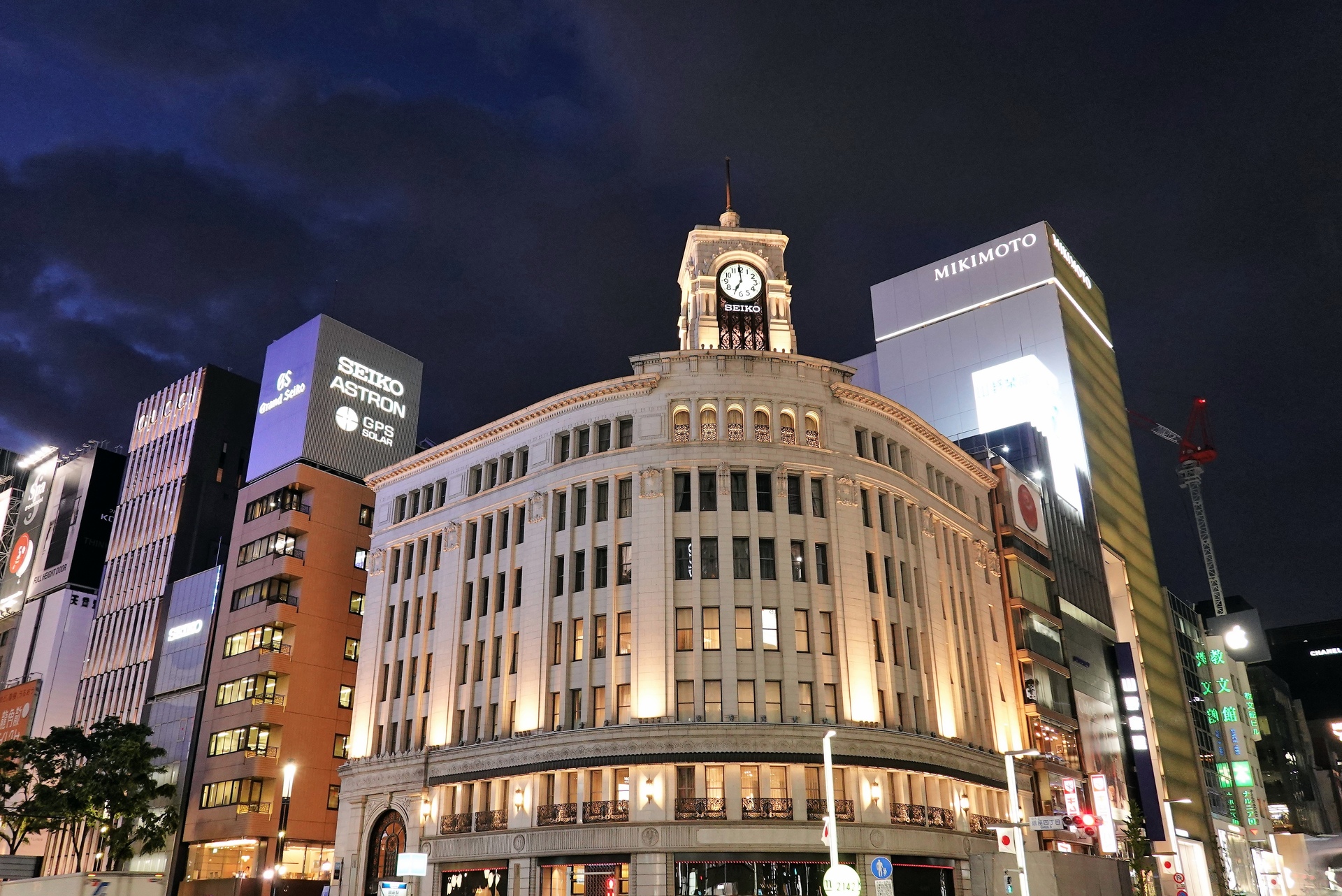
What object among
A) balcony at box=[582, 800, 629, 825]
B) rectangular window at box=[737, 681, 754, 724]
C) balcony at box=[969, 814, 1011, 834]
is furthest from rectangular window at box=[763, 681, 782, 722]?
balcony at box=[969, 814, 1011, 834]

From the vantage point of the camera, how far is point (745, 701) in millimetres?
53938

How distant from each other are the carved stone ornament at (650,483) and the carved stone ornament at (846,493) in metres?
10.5

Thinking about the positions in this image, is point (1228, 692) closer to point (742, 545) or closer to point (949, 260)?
point (949, 260)

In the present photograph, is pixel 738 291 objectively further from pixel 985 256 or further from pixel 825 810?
pixel 985 256

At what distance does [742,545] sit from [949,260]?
91.6 meters

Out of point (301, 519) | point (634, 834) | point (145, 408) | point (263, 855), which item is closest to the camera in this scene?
point (634, 834)

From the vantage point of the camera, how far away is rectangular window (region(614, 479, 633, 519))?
194 ft

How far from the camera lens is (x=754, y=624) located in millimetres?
55219

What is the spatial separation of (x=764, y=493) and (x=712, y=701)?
12.4 meters

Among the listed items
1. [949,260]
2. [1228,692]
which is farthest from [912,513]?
[1228,692]

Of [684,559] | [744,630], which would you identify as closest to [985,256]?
[684,559]

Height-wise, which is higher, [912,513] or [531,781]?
[912,513]

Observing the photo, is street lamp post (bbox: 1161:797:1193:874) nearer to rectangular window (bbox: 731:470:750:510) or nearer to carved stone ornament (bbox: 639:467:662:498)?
rectangular window (bbox: 731:470:750:510)

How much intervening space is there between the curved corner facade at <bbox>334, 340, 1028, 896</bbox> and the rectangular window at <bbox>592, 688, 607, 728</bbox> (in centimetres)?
10
